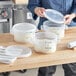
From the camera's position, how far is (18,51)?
3.87ft

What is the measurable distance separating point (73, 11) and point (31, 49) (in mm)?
552

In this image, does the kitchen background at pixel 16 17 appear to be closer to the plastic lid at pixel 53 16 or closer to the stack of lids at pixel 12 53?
the plastic lid at pixel 53 16

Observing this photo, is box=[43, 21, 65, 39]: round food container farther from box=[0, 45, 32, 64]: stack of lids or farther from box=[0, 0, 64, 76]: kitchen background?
box=[0, 0, 64, 76]: kitchen background

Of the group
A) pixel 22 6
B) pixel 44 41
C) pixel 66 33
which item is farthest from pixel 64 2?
pixel 22 6

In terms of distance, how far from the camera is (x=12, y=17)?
2.51 metres

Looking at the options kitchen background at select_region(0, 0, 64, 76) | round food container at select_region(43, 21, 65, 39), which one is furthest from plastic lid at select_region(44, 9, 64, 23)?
kitchen background at select_region(0, 0, 64, 76)

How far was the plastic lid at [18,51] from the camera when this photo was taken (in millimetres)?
1135

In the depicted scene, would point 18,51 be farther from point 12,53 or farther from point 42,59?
point 42,59

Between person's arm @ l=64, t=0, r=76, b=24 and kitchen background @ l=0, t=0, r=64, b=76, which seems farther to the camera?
kitchen background @ l=0, t=0, r=64, b=76

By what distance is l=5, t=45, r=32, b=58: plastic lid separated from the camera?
1.13 meters

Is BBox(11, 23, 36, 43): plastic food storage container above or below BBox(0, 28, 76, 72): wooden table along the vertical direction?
above

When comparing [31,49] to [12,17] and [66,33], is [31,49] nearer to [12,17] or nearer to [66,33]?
[66,33]

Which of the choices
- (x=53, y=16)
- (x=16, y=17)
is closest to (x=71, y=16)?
(x=53, y=16)

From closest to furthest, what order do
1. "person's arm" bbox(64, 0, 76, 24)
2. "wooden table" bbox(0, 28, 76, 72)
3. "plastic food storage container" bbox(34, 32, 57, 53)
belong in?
"wooden table" bbox(0, 28, 76, 72)
"plastic food storage container" bbox(34, 32, 57, 53)
"person's arm" bbox(64, 0, 76, 24)
